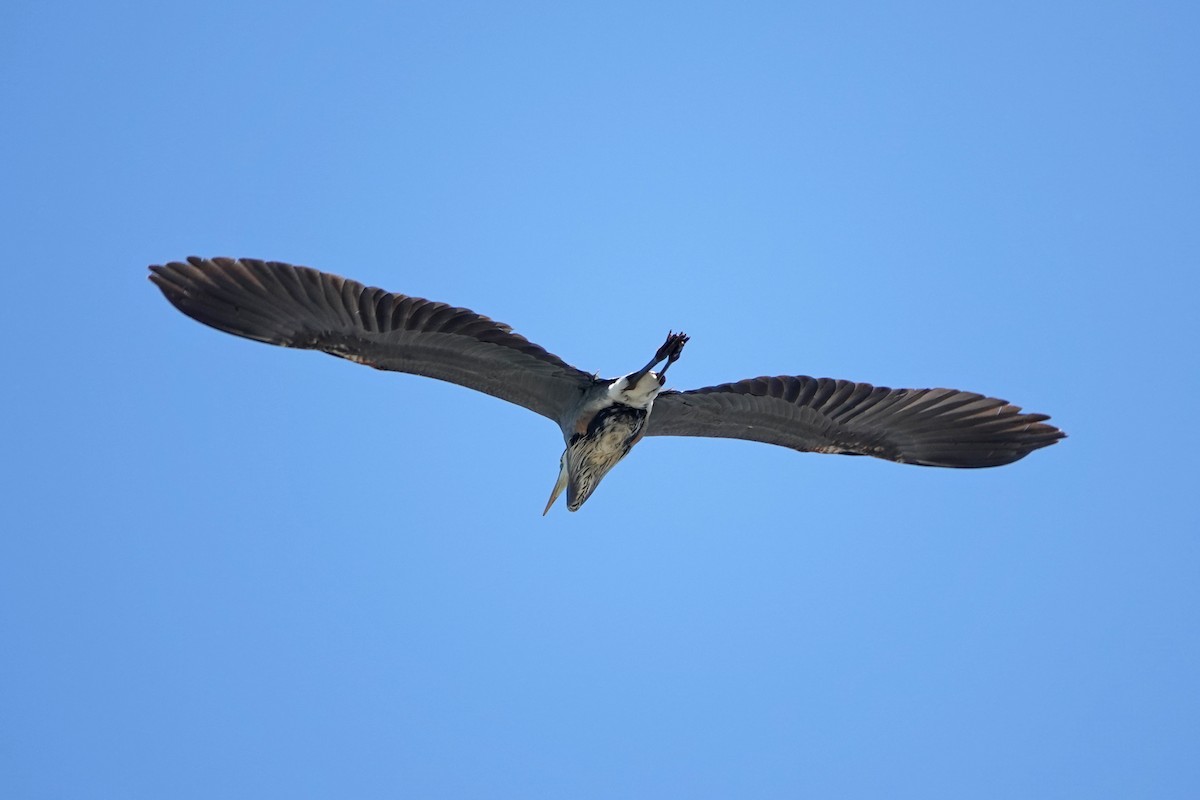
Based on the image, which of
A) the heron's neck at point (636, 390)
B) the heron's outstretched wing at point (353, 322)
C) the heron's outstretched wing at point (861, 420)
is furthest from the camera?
the heron's outstretched wing at point (861, 420)

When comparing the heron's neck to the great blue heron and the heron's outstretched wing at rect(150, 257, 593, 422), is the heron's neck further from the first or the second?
the heron's outstretched wing at rect(150, 257, 593, 422)

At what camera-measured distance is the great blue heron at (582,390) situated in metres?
9.73

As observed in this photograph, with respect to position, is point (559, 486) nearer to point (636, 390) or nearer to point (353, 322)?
point (636, 390)

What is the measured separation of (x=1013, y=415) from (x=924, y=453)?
0.82 meters

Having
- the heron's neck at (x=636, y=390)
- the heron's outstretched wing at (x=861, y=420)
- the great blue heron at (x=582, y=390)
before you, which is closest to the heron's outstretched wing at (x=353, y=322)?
the great blue heron at (x=582, y=390)

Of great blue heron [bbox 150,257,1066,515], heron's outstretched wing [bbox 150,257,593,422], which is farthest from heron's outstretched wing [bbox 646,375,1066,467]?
heron's outstretched wing [bbox 150,257,593,422]

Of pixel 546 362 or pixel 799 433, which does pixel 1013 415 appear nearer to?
pixel 799 433

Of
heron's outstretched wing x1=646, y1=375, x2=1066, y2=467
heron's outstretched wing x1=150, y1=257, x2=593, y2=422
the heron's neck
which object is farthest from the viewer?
heron's outstretched wing x1=646, y1=375, x2=1066, y2=467

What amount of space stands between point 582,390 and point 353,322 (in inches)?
78.7

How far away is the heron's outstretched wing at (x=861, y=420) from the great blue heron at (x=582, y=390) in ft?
0.04

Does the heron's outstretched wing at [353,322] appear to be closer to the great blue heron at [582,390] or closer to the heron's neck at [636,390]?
the great blue heron at [582,390]

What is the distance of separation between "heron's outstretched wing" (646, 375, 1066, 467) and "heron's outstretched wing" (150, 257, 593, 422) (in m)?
1.18

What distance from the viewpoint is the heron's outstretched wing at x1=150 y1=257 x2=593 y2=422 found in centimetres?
963

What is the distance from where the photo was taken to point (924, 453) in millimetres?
11312
